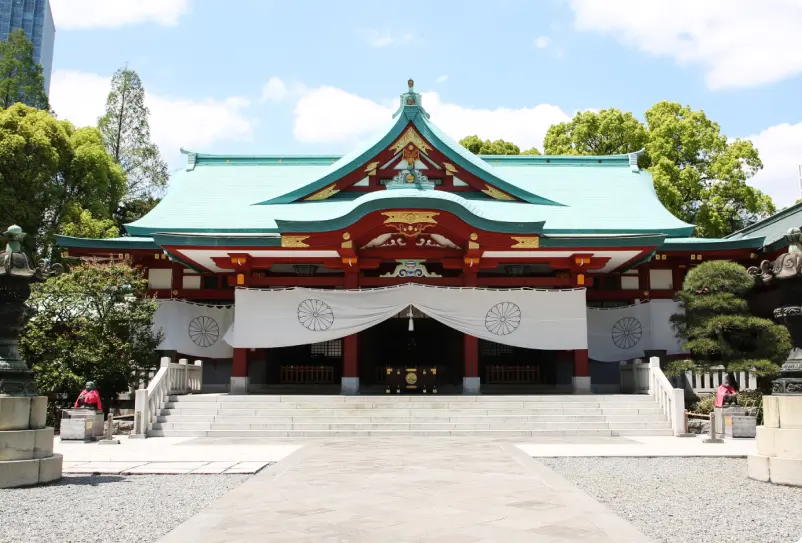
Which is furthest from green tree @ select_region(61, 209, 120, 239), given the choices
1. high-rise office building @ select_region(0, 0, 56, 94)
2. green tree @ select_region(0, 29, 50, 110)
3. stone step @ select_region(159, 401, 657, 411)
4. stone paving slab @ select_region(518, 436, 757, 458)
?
high-rise office building @ select_region(0, 0, 56, 94)

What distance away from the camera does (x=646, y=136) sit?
104 feet

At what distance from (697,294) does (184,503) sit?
13.6 m

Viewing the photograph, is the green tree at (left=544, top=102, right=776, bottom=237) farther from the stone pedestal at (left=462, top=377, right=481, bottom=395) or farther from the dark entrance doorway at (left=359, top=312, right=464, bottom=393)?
the stone pedestal at (left=462, top=377, right=481, bottom=395)

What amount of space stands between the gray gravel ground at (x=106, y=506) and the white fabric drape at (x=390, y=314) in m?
8.16

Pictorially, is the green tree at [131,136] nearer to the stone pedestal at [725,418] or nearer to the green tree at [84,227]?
the green tree at [84,227]

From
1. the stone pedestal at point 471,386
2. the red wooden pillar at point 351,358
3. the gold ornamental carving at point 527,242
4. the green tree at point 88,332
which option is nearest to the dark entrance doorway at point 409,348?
the red wooden pillar at point 351,358

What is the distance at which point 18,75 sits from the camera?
105 feet

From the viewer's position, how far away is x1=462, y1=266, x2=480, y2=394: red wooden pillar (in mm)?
16797

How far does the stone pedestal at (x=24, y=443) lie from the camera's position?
7.84 metres

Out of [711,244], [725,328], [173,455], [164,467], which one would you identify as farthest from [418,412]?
[711,244]

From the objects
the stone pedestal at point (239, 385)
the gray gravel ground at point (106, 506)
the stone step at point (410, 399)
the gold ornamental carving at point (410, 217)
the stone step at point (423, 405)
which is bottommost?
the gray gravel ground at point (106, 506)

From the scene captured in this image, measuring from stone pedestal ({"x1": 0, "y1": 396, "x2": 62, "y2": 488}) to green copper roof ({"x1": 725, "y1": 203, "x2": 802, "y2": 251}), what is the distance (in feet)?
56.9

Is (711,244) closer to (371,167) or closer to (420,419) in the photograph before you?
(371,167)

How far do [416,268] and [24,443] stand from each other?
11.2 metres
